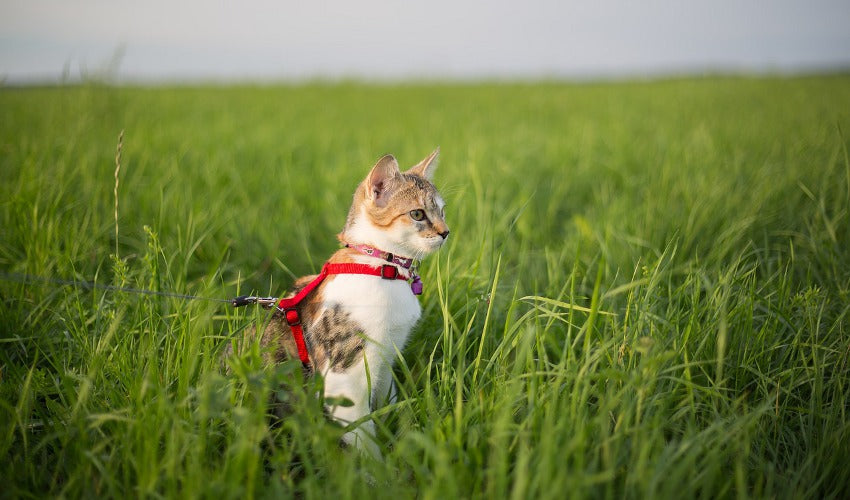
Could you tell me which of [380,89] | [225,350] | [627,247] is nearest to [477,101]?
[380,89]

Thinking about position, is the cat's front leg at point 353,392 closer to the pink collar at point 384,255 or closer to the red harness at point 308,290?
the red harness at point 308,290

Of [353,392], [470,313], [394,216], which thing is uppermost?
[394,216]

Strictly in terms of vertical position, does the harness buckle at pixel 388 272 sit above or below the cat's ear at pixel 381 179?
below

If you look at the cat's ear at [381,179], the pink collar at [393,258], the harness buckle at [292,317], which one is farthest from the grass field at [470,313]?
the cat's ear at [381,179]

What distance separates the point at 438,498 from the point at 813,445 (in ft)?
4.87

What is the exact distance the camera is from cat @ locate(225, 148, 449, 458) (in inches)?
71.3

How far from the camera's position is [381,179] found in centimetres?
207

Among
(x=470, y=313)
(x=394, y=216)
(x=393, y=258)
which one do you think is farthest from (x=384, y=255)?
(x=470, y=313)

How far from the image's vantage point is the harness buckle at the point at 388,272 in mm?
1861

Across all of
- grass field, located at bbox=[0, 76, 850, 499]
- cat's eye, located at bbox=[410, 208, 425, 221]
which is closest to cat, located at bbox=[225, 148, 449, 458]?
cat's eye, located at bbox=[410, 208, 425, 221]

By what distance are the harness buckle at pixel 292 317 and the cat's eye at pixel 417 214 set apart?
0.62 metres

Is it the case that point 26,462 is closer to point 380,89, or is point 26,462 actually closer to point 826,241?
point 826,241

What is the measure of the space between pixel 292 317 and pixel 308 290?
0.12 meters

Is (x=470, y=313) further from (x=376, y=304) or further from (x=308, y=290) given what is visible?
(x=308, y=290)
